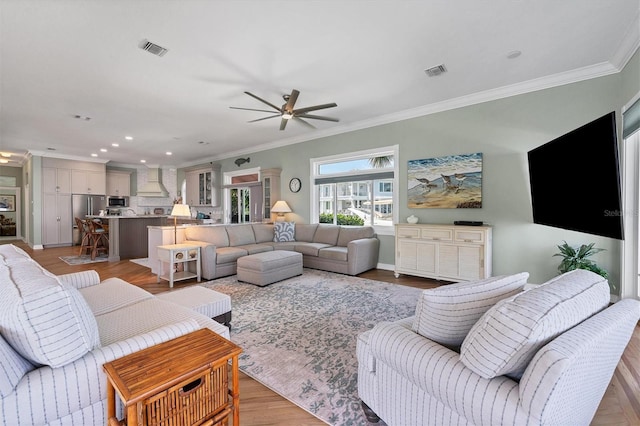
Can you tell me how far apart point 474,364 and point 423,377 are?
0.23 metres

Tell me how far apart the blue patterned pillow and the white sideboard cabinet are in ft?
7.84

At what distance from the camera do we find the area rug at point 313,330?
173cm

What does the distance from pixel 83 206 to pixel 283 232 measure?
7.08 m

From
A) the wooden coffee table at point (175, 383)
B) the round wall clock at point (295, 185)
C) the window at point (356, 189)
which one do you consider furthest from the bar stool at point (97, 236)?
the wooden coffee table at point (175, 383)

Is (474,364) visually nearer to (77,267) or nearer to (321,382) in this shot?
(321,382)

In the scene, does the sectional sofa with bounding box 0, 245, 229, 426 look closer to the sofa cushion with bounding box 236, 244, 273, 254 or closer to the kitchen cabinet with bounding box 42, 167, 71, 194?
the sofa cushion with bounding box 236, 244, 273, 254

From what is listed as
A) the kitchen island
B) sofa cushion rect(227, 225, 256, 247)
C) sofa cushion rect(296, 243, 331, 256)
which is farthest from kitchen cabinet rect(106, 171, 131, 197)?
sofa cushion rect(296, 243, 331, 256)

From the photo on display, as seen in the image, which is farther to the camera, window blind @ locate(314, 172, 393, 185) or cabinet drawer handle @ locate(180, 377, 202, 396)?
window blind @ locate(314, 172, 393, 185)

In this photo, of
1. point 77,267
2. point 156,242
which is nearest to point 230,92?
point 156,242

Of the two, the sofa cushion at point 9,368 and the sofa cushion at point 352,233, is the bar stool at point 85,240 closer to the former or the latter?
the sofa cushion at point 352,233

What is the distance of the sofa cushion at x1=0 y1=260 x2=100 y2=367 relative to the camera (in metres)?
1.02

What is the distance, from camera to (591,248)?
3.24 meters

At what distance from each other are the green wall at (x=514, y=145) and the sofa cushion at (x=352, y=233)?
2.12 feet

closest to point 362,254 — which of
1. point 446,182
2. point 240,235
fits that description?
point 446,182
